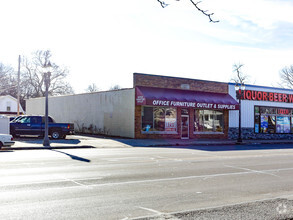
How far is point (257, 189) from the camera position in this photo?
28.0ft

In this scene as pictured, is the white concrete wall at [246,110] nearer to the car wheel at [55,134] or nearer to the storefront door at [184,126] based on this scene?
the storefront door at [184,126]

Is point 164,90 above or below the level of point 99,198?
above

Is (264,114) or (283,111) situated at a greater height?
(283,111)

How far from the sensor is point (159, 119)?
95.8 ft

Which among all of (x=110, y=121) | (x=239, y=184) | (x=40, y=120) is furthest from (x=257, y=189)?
(x=110, y=121)

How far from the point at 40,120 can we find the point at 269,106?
935 inches

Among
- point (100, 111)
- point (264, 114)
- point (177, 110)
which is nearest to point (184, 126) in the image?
point (177, 110)

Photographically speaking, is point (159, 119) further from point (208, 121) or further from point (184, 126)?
point (208, 121)

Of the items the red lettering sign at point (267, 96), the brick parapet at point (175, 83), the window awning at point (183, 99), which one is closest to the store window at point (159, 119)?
the window awning at point (183, 99)

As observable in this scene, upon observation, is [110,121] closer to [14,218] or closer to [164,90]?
[164,90]

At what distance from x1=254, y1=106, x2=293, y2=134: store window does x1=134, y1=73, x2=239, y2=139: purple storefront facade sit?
444 cm

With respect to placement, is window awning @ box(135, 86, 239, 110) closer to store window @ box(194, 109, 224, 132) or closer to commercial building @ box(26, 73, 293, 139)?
commercial building @ box(26, 73, 293, 139)

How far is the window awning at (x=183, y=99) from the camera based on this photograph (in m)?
27.3

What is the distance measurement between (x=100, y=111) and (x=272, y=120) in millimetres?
18381
